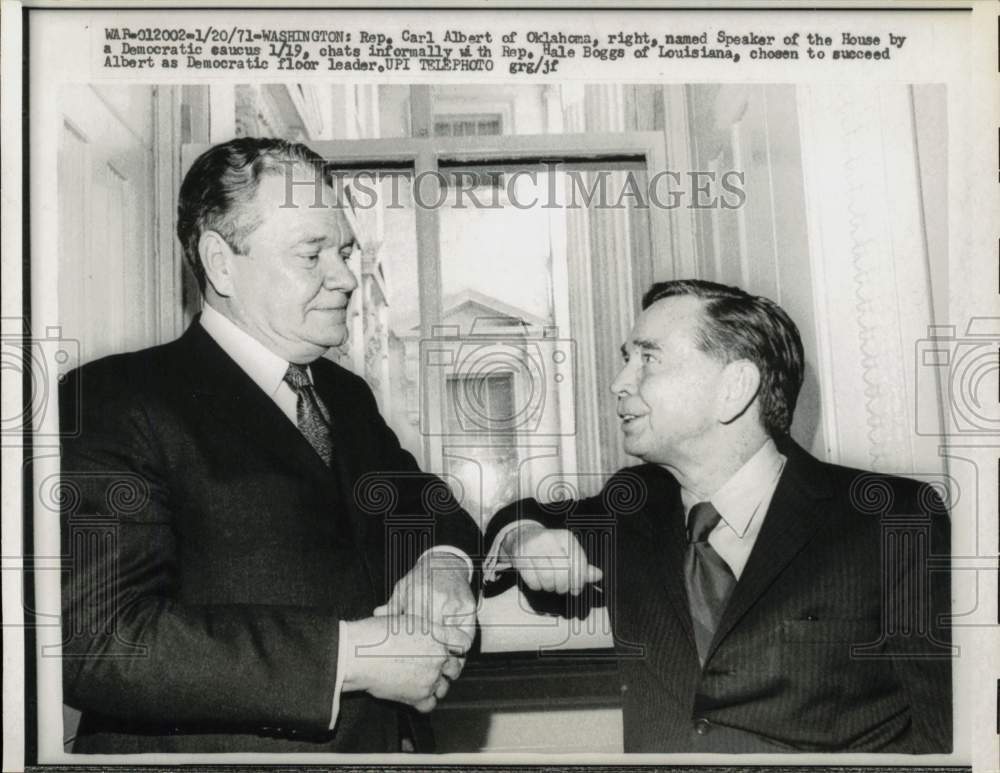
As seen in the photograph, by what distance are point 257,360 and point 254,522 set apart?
1.69 feet

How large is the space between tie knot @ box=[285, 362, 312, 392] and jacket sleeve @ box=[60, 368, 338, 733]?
0.45 meters

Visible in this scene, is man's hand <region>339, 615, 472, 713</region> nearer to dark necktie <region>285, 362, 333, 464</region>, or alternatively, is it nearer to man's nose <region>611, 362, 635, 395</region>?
dark necktie <region>285, 362, 333, 464</region>

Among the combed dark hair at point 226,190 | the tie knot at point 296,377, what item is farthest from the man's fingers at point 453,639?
the combed dark hair at point 226,190

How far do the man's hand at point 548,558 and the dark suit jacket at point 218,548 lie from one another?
0.14m

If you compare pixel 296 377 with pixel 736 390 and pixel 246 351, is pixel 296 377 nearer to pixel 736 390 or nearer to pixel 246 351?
pixel 246 351

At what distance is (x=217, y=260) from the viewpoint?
3678 mm

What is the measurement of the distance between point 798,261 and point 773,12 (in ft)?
2.77

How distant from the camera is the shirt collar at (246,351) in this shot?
3.65 metres

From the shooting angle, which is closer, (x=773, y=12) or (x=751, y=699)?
(x=751, y=699)

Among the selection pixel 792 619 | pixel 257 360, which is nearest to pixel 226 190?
pixel 257 360

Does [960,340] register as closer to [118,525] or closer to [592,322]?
[592,322]

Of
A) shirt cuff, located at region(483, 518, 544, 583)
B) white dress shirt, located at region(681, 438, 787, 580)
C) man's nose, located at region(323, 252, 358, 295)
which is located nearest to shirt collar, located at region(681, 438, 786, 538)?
white dress shirt, located at region(681, 438, 787, 580)

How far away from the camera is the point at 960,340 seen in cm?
380

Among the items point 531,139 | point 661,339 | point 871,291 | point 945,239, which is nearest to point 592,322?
point 661,339
